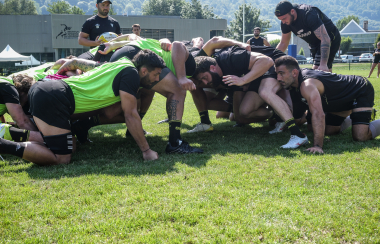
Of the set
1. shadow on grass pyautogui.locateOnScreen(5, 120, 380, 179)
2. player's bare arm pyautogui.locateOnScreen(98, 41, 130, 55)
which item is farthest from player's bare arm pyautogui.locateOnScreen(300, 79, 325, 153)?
player's bare arm pyautogui.locateOnScreen(98, 41, 130, 55)

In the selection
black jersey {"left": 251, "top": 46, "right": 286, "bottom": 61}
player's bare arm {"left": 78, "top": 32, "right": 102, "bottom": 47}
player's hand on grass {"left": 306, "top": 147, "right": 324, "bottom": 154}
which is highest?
player's bare arm {"left": 78, "top": 32, "right": 102, "bottom": 47}

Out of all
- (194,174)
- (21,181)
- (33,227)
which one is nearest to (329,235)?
(194,174)

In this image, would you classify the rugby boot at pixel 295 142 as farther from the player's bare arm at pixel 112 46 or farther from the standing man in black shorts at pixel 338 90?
the player's bare arm at pixel 112 46

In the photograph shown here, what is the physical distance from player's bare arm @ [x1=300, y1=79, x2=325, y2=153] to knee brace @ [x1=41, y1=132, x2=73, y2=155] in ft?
10.1

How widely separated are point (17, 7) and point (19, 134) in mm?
105478

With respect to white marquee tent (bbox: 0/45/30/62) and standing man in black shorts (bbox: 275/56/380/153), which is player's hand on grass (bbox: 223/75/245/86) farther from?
white marquee tent (bbox: 0/45/30/62)

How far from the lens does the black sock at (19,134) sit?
402 cm

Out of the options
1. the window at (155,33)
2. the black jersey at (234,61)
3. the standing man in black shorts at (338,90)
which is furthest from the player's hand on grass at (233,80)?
the window at (155,33)

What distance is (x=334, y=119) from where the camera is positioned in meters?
5.08

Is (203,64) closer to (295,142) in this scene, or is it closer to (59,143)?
(295,142)

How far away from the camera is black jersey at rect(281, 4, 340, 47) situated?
19.0 feet

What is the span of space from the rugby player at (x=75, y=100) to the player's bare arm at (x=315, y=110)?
2.06 m

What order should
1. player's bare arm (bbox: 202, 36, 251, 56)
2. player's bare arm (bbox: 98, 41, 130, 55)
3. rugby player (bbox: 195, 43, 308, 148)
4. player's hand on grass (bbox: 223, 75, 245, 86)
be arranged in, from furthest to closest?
player's bare arm (bbox: 202, 36, 251, 56) → player's bare arm (bbox: 98, 41, 130, 55) → player's hand on grass (bbox: 223, 75, 245, 86) → rugby player (bbox: 195, 43, 308, 148)

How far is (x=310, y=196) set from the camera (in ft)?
9.05
